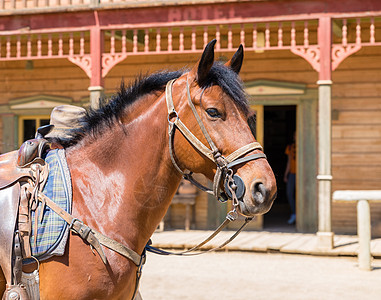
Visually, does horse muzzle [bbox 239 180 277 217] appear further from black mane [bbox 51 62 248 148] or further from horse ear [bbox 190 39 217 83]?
black mane [bbox 51 62 248 148]

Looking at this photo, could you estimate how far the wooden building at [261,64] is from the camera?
778 centimetres

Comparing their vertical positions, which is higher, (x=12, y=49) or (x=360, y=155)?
(x=12, y=49)

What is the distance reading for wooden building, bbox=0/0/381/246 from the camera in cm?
778

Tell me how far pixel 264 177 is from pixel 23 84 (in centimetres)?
1014

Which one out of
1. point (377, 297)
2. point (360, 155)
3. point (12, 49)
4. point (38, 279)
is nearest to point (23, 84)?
point (12, 49)

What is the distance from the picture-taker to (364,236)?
22.1 feet

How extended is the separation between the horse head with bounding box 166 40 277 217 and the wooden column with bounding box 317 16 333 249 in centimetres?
569

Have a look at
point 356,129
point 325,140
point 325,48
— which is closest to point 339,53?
point 325,48

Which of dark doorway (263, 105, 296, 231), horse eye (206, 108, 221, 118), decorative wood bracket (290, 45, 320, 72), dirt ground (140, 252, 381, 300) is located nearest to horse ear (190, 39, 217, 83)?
horse eye (206, 108, 221, 118)

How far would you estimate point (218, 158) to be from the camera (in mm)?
2162

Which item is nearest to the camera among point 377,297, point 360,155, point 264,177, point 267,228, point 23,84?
point 264,177

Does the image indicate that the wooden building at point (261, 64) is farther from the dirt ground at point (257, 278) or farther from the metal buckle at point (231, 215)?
the metal buckle at point (231, 215)

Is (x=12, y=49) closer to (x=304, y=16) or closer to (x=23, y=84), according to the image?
(x=23, y=84)

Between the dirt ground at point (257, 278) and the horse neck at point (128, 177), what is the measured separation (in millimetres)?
3211
